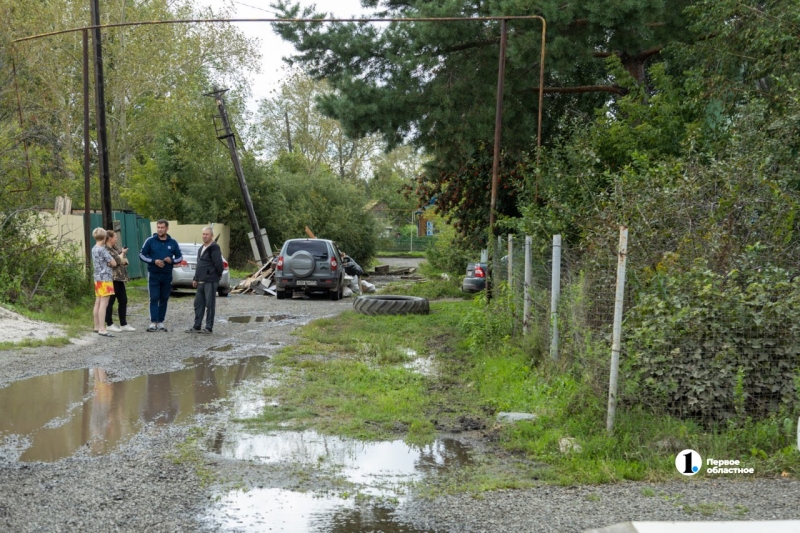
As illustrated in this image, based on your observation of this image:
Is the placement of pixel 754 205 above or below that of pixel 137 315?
above

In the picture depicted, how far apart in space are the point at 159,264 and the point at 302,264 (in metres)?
8.95

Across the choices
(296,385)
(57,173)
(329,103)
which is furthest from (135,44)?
(296,385)

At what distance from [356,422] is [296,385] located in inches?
85.4

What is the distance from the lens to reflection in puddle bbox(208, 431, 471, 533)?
5134mm

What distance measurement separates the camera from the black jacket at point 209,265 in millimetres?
14117

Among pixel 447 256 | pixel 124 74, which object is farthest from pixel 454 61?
pixel 124 74

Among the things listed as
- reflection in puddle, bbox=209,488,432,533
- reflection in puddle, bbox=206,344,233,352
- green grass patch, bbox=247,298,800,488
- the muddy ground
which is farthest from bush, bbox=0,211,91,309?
reflection in puddle, bbox=209,488,432,533

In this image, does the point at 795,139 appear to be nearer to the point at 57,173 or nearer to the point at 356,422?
the point at 356,422

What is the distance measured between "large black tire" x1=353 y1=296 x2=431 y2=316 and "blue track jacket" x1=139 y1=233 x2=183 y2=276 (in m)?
4.80

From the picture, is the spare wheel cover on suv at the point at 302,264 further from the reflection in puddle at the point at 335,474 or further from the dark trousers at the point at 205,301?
the reflection in puddle at the point at 335,474

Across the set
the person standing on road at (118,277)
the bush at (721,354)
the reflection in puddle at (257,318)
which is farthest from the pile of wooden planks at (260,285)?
the bush at (721,354)

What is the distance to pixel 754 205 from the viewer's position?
886 centimetres

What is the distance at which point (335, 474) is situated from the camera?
6.18 meters

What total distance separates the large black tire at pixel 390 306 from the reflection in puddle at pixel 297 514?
12.4 metres
